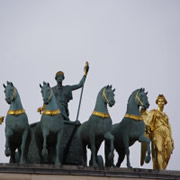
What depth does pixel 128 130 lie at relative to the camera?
2520cm

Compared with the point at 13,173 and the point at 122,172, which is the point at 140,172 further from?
the point at 13,173

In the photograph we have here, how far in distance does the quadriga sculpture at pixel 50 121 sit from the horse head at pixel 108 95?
1.30 m

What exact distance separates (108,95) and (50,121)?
5.55 feet

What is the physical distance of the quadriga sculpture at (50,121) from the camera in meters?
24.6

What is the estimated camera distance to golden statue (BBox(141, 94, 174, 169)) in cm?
2697

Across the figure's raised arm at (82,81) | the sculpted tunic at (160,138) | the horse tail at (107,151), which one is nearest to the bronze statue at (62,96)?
the figure's raised arm at (82,81)

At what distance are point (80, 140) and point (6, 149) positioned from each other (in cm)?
221

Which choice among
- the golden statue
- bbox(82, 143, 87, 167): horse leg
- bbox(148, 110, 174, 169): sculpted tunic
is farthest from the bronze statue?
bbox(148, 110, 174, 169): sculpted tunic

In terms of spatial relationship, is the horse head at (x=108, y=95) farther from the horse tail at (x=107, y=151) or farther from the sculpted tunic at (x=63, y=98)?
the sculpted tunic at (x=63, y=98)

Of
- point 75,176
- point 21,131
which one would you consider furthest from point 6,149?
point 75,176

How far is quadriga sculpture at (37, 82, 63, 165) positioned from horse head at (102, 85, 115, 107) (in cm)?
130

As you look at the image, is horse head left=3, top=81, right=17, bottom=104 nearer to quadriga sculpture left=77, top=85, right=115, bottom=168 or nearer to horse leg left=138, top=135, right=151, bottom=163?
quadriga sculpture left=77, top=85, right=115, bottom=168

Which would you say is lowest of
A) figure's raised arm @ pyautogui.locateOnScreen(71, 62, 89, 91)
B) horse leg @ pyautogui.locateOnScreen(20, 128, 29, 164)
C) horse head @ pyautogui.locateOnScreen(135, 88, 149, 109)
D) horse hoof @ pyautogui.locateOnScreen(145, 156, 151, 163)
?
horse hoof @ pyautogui.locateOnScreen(145, 156, 151, 163)

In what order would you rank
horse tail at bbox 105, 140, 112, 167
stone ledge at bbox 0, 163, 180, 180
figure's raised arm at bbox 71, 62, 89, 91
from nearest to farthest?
stone ledge at bbox 0, 163, 180, 180 → horse tail at bbox 105, 140, 112, 167 → figure's raised arm at bbox 71, 62, 89, 91
